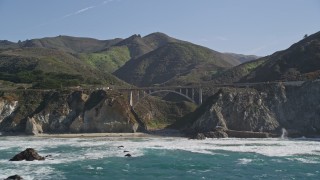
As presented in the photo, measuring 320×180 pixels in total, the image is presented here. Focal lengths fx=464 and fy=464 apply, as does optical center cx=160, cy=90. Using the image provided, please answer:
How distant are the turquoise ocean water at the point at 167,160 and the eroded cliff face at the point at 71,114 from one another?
16.7 metres

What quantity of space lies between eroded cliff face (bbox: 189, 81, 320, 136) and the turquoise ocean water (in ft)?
39.0

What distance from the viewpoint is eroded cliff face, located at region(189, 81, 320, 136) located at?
10281 centimetres

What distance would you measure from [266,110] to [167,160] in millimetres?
47737

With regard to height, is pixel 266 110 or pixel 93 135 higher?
pixel 266 110

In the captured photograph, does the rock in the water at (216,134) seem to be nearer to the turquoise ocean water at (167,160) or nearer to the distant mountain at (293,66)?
the turquoise ocean water at (167,160)

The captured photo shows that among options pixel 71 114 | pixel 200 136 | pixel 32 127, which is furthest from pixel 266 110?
pixel 32 127

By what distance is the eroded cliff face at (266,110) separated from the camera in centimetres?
10281

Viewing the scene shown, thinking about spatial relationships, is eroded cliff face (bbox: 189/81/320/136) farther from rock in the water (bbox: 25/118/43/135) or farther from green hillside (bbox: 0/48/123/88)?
green hillside (bbox: 0/48/123/88)

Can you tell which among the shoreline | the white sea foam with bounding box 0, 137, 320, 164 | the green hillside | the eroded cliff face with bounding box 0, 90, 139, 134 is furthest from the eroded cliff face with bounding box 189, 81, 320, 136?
the green hillside

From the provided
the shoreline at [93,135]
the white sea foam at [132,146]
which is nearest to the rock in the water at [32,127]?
the shoreline at [93,135]

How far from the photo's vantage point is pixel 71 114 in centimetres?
11125

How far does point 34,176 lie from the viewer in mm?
50625

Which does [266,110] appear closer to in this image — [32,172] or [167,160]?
[167,160]

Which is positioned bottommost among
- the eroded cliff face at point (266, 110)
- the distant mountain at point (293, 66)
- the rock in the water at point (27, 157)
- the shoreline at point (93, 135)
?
the rock in the water at point (27, 157)
